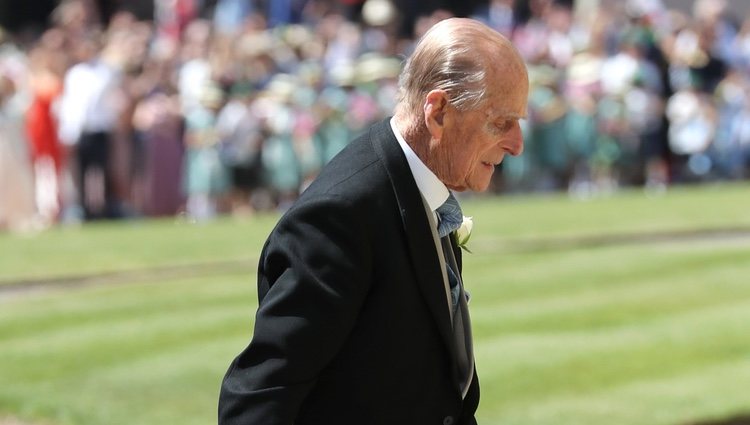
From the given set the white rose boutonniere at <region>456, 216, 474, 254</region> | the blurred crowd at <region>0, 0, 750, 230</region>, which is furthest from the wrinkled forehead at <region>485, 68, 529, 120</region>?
the blurred crowd at <region>0, 0, 750, 230</region>

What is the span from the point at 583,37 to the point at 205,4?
526 centimetres

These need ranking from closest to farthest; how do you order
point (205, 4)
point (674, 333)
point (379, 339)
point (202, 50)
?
point (379, 339), point (674, 333), point (202, 50), point (205, 4)

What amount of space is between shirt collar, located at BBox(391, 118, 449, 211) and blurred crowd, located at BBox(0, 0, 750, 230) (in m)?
12.1

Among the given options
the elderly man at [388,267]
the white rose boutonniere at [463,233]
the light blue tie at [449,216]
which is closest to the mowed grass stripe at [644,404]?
the white rose boutonniere at [463,233]

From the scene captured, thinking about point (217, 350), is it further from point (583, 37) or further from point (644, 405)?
point (583, 37)

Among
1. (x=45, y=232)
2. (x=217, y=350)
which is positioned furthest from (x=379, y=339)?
(x=45, y=232)

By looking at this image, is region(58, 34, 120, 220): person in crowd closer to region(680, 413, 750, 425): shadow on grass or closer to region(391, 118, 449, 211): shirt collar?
region(680, 413, 750, 425): shadow on grass

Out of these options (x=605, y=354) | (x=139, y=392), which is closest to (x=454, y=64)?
(x=139, y=392)

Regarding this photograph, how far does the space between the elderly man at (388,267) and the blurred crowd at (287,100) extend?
12.1 metres

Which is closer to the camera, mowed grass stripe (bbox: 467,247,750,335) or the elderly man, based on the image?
the elderly man

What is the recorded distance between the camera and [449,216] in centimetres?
321

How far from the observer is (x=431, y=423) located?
3.09 meters

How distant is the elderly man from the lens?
2898 millimetres

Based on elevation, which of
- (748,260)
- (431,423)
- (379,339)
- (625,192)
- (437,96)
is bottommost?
(625,192)
